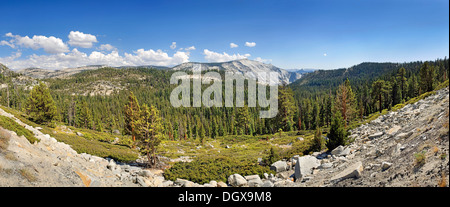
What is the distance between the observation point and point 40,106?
39.2 metres

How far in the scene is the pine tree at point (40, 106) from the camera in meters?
38.5

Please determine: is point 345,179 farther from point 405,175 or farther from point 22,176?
point 22,176

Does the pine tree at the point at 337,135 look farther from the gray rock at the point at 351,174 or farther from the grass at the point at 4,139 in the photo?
the grass at the point at 4,139

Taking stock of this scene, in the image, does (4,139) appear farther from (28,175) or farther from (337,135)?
(337,135)

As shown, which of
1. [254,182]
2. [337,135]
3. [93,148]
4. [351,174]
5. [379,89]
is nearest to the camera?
[351,174]

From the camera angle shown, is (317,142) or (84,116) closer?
(317,142)

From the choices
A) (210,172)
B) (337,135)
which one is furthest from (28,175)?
(337,135)

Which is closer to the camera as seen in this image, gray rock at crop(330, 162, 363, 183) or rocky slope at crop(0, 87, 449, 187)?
rocky slope at crop(0, 87, 449, 187)

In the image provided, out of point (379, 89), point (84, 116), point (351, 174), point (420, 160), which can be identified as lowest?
point (84, 116)

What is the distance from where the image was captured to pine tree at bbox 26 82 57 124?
38.5 metres

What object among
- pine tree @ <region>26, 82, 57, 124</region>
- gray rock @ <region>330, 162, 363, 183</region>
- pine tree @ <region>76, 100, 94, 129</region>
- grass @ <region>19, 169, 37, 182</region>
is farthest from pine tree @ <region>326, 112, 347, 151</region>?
pine tree @ <region>76, 100, 94, 129</region>

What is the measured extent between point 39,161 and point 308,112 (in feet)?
270

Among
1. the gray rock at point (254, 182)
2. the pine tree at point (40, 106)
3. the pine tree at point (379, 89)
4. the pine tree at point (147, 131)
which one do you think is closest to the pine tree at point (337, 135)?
the gray rock at point (254, 182)

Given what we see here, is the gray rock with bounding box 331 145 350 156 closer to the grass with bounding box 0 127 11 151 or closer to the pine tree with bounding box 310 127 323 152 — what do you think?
the pine tree with bounding box 310 127 323 152
